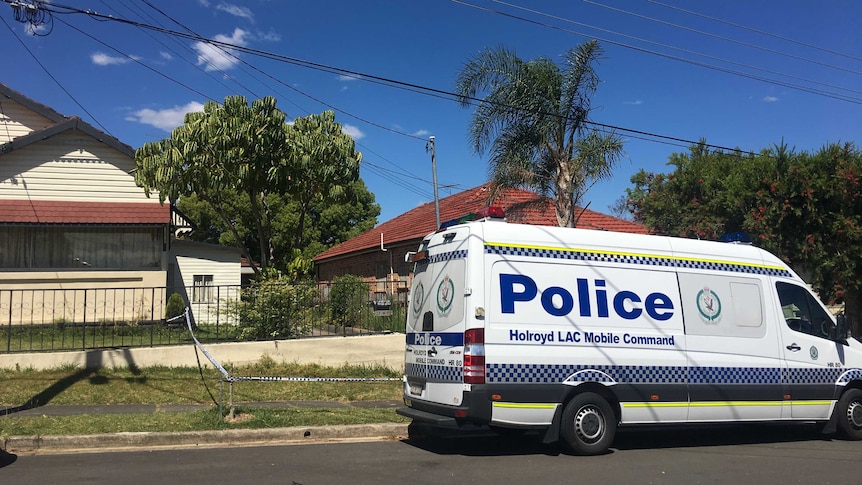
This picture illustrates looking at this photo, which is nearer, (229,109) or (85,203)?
(229,109)

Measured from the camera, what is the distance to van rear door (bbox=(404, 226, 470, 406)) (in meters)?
7.01

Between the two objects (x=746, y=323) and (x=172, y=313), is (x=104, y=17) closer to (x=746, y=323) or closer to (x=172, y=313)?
(x=172, y=313)

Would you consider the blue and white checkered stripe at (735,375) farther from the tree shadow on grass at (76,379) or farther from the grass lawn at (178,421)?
the tree shadow on grass at (76,379)

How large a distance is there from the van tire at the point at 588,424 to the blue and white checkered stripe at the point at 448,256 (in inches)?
80.9

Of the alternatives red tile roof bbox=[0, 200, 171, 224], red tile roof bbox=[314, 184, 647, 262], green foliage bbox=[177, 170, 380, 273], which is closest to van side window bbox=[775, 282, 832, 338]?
red tile roof bbox=[314, 184, 647, 262]

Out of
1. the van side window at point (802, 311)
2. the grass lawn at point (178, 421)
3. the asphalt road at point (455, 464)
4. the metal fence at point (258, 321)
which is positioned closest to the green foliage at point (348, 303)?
the metal fence at point (258, 321)

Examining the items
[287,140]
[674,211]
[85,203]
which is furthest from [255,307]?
[674,211]

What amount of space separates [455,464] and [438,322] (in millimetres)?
1563

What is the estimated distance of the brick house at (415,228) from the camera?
53.4 ft

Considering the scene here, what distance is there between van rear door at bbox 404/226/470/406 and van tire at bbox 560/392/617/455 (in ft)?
4.35

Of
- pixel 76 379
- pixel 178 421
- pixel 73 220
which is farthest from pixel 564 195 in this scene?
pixel 73 220

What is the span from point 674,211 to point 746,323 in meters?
12.0

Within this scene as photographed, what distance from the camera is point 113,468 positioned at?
6473 mm

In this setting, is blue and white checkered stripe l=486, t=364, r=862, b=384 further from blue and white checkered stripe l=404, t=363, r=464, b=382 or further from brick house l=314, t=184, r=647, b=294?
brick house l=314, t=184, r=647, b=294
